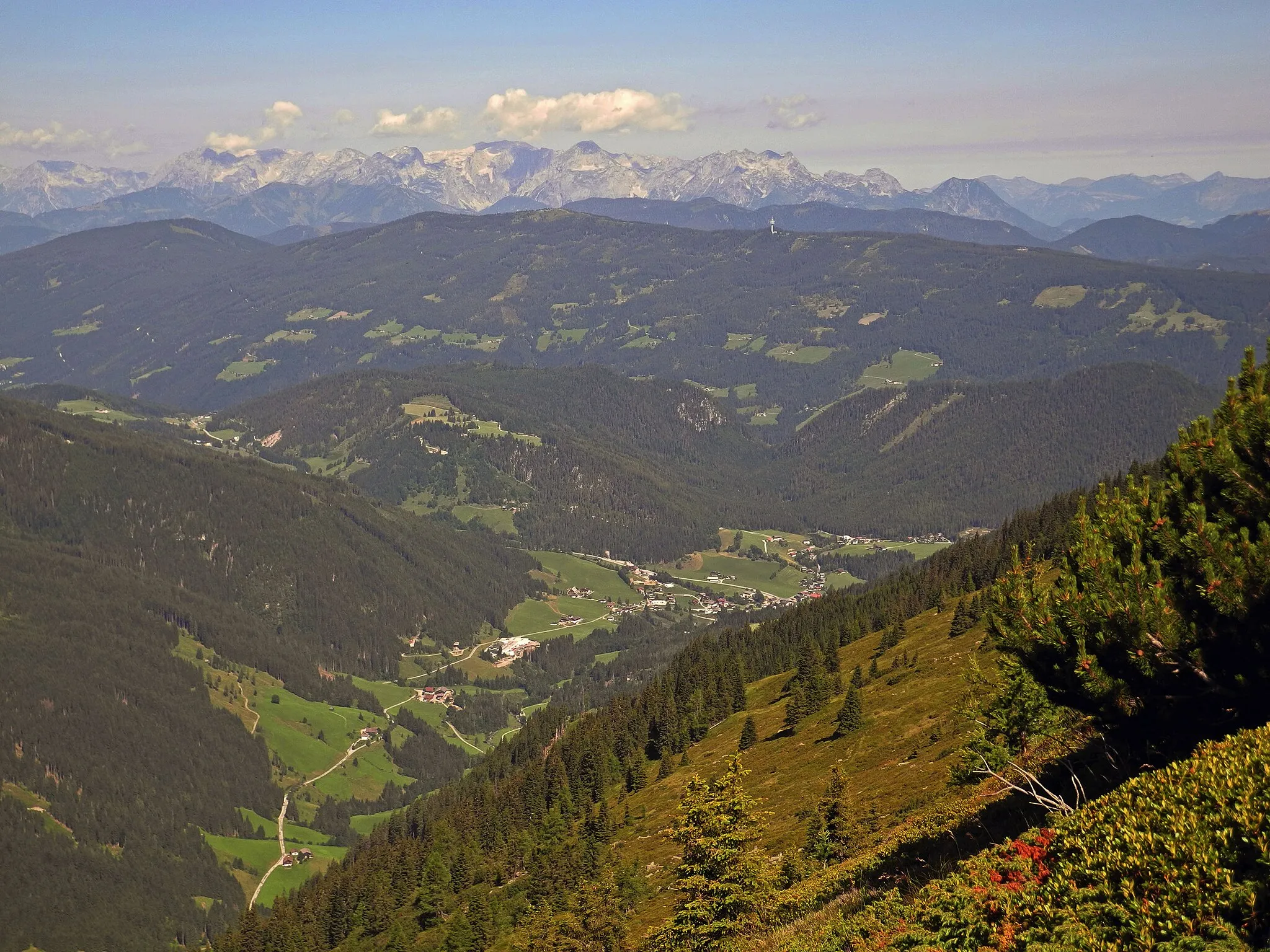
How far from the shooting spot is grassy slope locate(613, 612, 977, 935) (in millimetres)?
81625

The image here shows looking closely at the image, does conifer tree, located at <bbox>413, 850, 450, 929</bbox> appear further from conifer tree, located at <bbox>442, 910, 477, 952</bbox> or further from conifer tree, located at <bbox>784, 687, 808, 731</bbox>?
conifer tree, located at <bbox>784, 687, 808, 731</bbox>

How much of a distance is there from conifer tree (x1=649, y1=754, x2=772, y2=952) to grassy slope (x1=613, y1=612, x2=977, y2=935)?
724 inches

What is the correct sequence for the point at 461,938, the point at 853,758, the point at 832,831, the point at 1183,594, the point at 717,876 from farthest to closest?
the point at 853,758 < the point at 461,938 < the point at 832,831 < the point at 717,876 < the point at 1183,594

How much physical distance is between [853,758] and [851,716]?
40.9 ft

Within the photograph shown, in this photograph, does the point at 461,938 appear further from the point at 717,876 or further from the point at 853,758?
the point at 717,876

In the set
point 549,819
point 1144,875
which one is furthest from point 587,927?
point 549,819

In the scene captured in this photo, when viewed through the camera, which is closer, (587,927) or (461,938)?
(587,927)

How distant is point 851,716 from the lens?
11638 cm

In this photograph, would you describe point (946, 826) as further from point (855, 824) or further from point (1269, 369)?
point (1269, 369)

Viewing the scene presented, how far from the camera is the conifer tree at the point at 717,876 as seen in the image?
161 ft

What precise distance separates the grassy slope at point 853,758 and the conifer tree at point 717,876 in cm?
1840

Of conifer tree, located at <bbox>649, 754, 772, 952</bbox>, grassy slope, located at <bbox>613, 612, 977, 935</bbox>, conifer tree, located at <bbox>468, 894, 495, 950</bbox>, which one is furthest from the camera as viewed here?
conifer tree, located at <bbox>468, 894, 495, 950</bbox>

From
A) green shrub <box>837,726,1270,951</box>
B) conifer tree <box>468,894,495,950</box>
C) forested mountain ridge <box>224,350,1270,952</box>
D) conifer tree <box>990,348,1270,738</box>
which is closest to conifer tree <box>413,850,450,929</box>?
forested mountain ridge <box>224,350,1270,952</box>

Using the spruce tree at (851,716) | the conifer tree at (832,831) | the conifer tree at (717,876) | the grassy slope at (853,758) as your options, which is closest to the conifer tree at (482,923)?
the grassy slope at (853,758)
